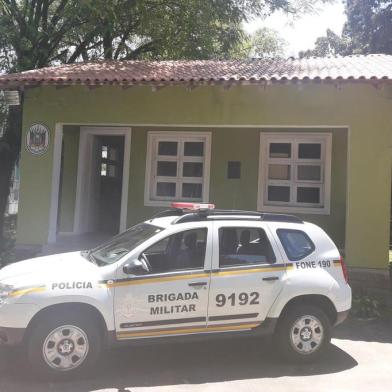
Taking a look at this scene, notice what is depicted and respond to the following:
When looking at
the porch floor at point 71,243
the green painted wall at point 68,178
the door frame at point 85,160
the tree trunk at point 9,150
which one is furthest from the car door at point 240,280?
the tree trunk at point 9,150

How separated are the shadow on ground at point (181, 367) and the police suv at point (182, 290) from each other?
21 centimetres

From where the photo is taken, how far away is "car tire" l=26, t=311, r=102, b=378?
178 inches

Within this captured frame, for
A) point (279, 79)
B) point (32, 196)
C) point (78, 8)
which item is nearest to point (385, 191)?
point (279, 79)

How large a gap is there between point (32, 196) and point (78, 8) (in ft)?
20.2

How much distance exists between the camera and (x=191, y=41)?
15.6 m

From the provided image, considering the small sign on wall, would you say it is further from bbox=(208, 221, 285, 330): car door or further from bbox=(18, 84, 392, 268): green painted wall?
bbox=(208, 221, 285, 330): car door

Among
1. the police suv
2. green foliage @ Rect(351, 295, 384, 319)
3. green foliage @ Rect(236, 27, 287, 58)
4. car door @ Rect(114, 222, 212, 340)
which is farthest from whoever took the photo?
green foliage @ Rect(236, 27, 287, 58)

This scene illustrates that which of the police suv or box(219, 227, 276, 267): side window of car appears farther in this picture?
box(219, 227, 276, 267): side window of car

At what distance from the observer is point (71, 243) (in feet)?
31.1

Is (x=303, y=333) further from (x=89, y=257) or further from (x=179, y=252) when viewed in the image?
(x=89, y=257)

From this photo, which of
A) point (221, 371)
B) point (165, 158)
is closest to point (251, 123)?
point (165, 158)

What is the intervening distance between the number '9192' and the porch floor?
4.81 m

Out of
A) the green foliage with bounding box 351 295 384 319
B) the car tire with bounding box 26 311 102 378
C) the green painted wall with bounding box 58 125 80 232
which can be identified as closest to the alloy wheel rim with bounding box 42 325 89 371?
the car tire with bounding box 26 311 102 378

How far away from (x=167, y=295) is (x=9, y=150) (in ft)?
34.3
